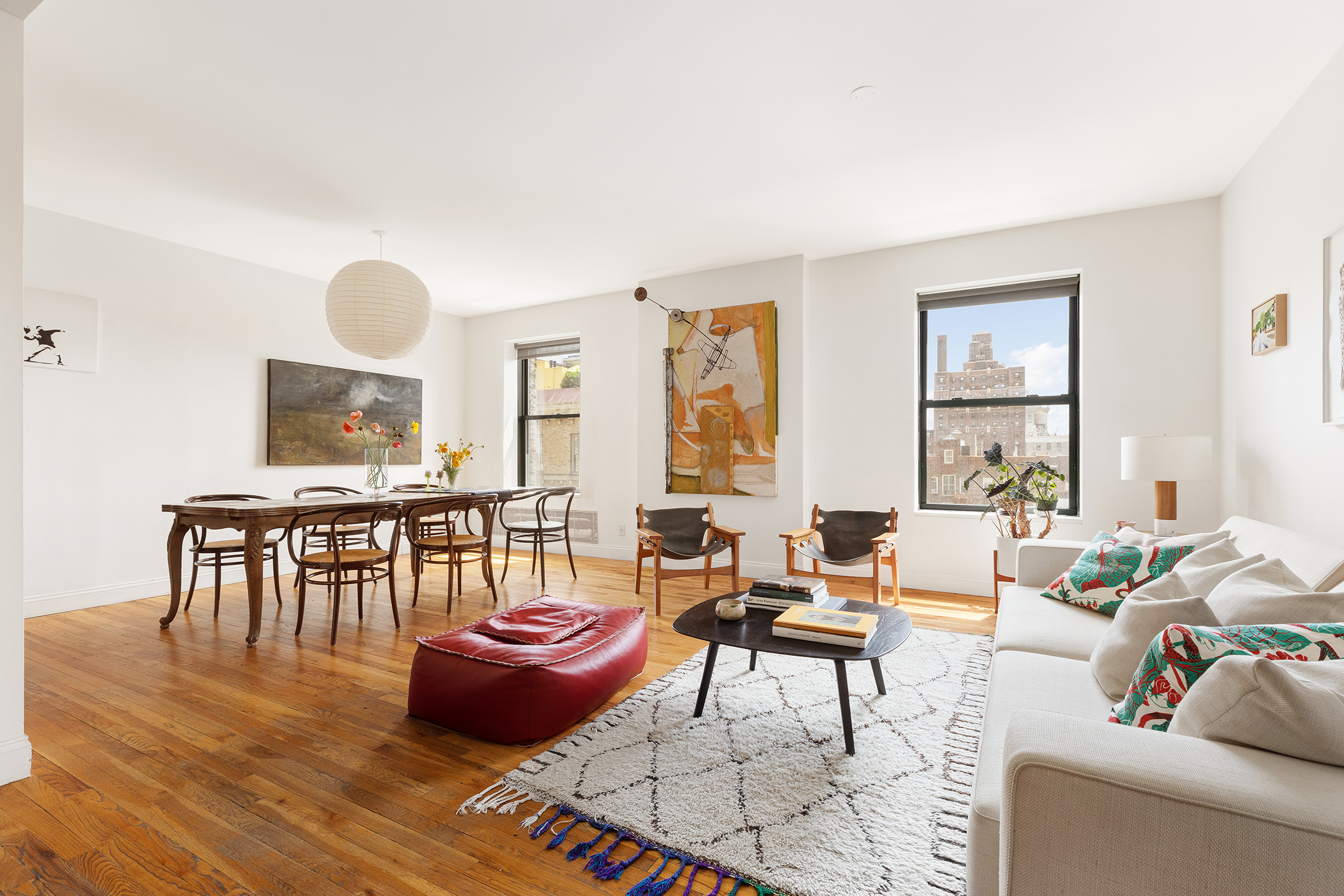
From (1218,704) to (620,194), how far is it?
3.82 metres

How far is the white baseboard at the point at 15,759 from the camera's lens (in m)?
2.06

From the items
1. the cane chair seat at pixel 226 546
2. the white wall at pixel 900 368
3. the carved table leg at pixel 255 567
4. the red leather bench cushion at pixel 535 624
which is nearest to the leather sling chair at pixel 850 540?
the white wall at pixel 900 368

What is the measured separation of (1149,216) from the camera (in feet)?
13.8

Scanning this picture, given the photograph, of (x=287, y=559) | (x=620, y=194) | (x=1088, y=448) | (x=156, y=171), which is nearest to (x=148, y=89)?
(x=156, y=171)

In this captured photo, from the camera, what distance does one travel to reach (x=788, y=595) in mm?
2836

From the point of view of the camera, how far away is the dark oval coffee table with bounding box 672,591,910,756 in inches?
88.3

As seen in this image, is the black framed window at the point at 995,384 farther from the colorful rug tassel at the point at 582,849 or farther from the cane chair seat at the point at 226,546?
the cane chair seat at the point at 226,546

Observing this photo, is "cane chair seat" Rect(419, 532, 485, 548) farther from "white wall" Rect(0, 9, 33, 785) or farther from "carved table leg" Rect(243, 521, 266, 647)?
"white wall" Rect(0, 9, 33, 785)

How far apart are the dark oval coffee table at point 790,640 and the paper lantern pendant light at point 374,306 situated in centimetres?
270

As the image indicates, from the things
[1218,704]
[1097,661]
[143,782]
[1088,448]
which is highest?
[1088,448]

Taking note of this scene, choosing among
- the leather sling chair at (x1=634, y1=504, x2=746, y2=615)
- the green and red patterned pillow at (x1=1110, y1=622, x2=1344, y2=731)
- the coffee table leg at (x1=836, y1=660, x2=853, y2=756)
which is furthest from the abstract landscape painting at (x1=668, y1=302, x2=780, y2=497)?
the green and red patterned pillow at (x1=1110, y1=622, x2=1344, y2=731)

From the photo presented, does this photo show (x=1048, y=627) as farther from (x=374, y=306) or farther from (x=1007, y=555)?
(x=374, y=306)

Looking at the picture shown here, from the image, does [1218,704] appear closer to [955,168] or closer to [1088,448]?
[955,168]

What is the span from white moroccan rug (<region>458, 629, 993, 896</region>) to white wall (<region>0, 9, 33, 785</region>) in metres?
1.55
